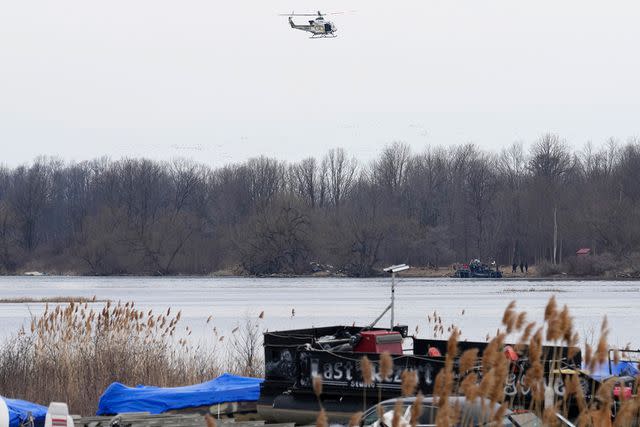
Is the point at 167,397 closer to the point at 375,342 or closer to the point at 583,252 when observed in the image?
the point at 375,342

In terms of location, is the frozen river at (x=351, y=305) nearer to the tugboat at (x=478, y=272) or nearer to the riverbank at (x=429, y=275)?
the riverbank at (x=429, y=275)

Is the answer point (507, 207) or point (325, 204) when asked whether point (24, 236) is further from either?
point (507, 207)

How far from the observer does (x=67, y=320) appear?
19.2 metres

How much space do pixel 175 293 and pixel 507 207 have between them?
44894 mm

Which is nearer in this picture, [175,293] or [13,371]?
[13,371]

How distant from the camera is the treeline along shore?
96500 mm

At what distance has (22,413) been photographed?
14102 millimetres

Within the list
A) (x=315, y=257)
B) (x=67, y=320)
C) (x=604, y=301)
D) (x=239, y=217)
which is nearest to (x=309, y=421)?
(x=67, y=320)

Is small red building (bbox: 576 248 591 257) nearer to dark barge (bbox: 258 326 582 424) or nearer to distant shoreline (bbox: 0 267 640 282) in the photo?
distant shoreline (bbox: 0 267 640 282)

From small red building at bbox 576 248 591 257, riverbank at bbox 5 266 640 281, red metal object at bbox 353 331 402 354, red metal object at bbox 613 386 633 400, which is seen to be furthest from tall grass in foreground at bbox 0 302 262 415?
small red building at bbox 576 248 591 257

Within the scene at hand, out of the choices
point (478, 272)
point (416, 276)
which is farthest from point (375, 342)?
point (416, 276)

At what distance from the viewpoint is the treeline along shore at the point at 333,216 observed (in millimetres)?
96500

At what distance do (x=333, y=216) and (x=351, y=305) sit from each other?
48204 mm

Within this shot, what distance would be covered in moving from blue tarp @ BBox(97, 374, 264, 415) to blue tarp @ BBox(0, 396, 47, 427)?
3.84ft
